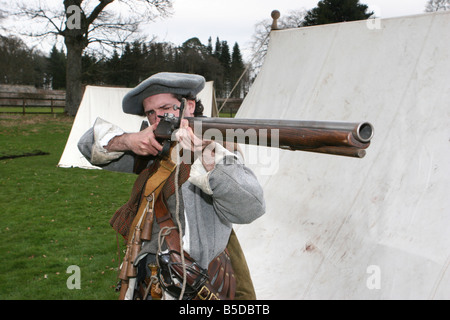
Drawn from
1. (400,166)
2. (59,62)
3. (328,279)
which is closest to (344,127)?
(400,166)

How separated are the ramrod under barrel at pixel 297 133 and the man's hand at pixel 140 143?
0.24 metres

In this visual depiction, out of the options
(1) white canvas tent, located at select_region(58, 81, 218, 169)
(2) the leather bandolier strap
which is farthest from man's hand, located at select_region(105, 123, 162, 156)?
(1) white canvas tent, located at select_region(58, 81, 218, 169)

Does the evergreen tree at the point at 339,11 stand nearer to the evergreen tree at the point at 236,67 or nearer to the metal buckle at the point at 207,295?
the evergreen tree at the point at 236,67

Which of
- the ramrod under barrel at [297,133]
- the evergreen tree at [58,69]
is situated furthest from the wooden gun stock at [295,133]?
the evergreen tree at [58,69]

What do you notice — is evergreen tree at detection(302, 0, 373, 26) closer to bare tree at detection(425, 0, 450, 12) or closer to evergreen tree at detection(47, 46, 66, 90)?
bare tree at detection(425, 0, 450, 12)

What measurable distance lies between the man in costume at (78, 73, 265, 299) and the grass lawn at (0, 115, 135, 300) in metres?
2.69

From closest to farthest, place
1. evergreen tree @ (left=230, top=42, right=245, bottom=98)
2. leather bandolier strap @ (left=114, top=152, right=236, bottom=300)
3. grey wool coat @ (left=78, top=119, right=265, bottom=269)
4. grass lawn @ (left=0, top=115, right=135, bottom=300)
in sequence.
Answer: grey wool coat @ (left=78, top=119, right=265, bottom=269) → leather bandolier strap @ (left=114, top=152, right=236, bottom=300) → grass lawn @ (left=0, top=115, right=135, bottom=300) → evergreen tree @ (left=230, top=42, right=245, bottom=98)

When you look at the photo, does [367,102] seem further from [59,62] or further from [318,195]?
[59,62]

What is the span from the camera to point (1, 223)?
6645 mm

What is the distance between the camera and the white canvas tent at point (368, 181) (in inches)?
121

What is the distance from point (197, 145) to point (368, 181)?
7.68 ft

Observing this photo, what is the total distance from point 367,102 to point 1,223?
20.3ft

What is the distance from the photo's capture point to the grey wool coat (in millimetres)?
1748

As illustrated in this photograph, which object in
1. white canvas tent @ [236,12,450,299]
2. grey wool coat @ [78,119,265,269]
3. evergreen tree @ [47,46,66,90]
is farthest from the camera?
evergreen tree @ [47,46,66,90]
